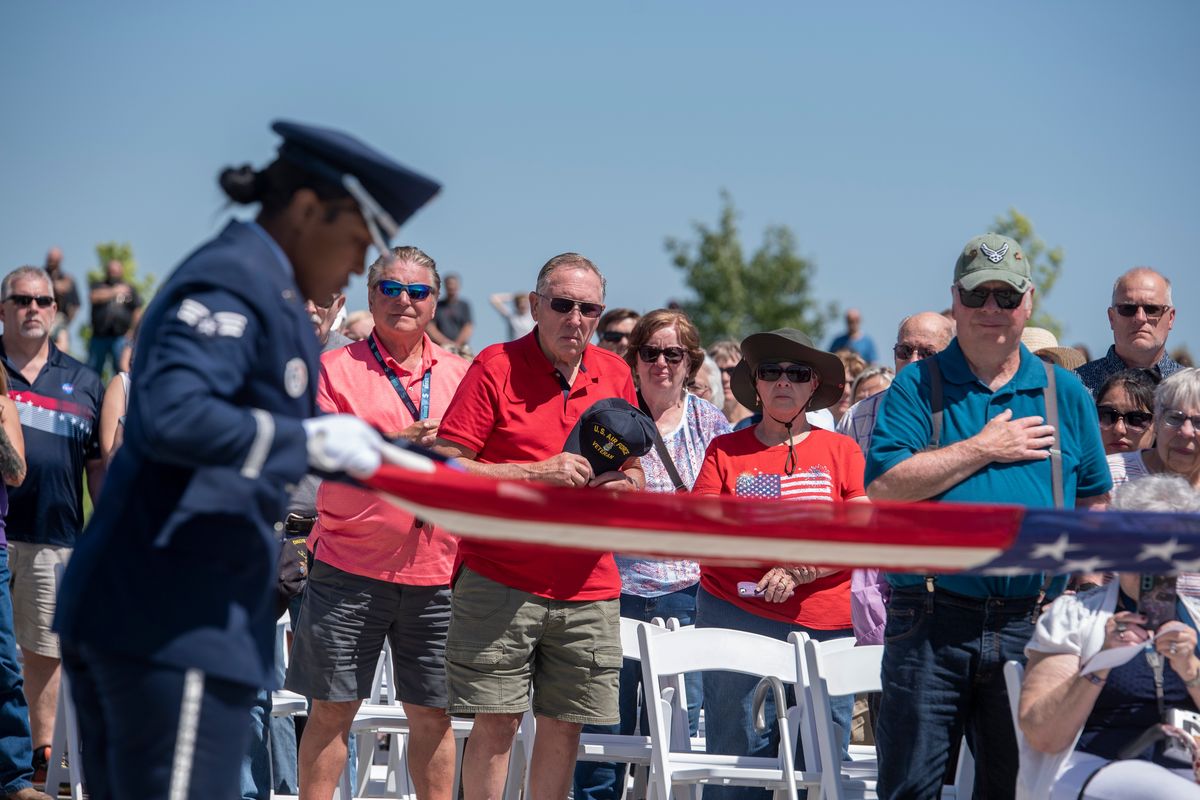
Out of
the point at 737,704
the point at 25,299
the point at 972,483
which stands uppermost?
the point at 25,299

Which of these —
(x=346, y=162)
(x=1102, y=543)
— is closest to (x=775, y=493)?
(x=1102, y=543)

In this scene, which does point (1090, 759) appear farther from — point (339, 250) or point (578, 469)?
point (339, 250)

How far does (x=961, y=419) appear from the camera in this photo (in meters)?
4.87

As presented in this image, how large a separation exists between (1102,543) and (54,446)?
586 cm

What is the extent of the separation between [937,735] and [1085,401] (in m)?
1.25

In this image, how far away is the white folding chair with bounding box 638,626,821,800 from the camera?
5.57 metres

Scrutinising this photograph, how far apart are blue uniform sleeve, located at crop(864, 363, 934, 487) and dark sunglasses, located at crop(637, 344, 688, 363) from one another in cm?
213

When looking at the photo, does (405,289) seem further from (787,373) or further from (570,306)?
(787,373)

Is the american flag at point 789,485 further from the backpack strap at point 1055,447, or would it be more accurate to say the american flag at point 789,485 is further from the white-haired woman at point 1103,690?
the white-haired woman at point 1103,690

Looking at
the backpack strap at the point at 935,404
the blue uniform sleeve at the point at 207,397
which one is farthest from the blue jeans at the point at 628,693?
the blue uniform sleeve at the point at 207,397

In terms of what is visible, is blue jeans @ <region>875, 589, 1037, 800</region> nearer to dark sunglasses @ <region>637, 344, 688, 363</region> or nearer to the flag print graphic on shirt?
the flag print graphic on shirt

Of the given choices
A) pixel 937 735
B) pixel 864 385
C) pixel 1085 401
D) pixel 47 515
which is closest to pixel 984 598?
pixel 937 735

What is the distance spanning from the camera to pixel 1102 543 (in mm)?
3900

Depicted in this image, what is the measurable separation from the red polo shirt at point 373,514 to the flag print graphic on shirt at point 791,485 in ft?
4.27
